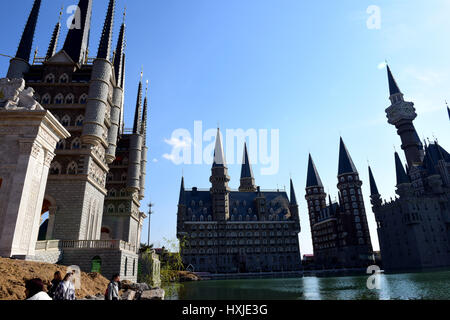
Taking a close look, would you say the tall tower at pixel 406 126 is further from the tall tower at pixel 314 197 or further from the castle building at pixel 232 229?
the castle building at pixel 232 229

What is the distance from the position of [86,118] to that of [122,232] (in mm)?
20542

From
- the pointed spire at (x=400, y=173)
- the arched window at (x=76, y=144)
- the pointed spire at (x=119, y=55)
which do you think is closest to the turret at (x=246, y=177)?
the pointed spire at (x=400, y=173)

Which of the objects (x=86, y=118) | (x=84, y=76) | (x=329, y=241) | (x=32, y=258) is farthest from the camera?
(x=329, y=241)

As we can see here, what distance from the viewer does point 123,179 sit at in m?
50.2

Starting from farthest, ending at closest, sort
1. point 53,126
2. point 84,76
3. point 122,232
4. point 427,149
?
point 427,149, point 122,232, point 84,76, point 53,126

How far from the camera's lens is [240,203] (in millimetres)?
108000

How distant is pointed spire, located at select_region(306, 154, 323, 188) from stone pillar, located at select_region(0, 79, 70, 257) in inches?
4279

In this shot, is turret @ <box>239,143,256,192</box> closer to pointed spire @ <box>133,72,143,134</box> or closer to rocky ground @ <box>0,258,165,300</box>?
pointed spire @ <box>133,72,143,134</box>

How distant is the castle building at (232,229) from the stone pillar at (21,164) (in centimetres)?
7590

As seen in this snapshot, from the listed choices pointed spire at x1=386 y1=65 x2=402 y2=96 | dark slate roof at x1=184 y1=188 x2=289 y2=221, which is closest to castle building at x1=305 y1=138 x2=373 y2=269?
dark slate roof at x1=184 y1=188 x2=289 y2=221

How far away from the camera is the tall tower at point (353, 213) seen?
96463mm

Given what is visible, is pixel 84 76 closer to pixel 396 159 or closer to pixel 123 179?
A: pixel 123 179
